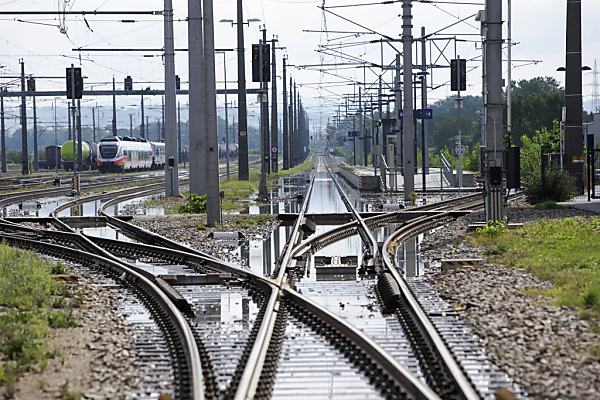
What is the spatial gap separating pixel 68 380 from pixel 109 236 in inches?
489

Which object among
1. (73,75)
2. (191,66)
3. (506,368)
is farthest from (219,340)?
(73,75)

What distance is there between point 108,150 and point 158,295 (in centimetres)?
5931

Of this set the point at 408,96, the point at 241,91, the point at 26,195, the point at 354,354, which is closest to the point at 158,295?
the point at 354,354

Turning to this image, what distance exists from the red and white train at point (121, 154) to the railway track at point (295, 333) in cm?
5422

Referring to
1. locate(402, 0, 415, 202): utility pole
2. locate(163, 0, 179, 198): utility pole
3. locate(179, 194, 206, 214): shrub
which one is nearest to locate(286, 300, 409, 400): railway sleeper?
locate(179, 194, 206, 214): shrub

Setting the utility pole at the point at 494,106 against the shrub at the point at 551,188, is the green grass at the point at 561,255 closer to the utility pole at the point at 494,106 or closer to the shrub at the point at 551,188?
the utility pole at the point at 494,106

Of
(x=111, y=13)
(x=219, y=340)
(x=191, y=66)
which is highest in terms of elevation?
(x=111, y=13)

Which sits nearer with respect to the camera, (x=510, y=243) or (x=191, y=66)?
(x=510, y=243)

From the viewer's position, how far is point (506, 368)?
6258 mm

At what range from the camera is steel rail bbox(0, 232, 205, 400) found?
5857 millimetres

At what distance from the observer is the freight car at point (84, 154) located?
7527 centimetres

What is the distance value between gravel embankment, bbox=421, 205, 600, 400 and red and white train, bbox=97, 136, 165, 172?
2286 inches

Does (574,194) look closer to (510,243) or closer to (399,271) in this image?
(510,243)

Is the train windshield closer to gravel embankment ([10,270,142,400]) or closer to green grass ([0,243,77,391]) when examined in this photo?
green grass ([0,243,77,391])
